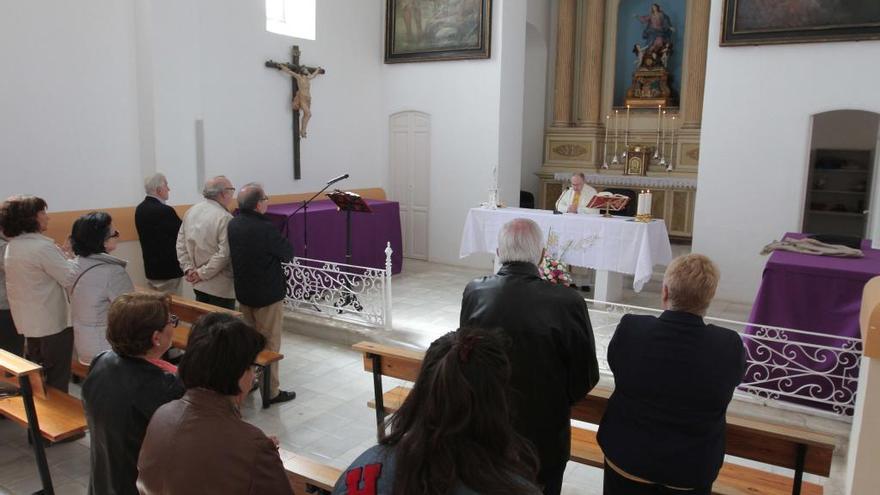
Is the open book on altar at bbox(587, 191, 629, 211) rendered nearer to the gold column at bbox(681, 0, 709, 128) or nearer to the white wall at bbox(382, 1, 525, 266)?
the white wall at bbox(382, 1, 525, 266)

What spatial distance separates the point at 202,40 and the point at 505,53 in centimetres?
421

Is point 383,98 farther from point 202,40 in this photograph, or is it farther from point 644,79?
point 644,79

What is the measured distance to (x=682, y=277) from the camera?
89.2 inches

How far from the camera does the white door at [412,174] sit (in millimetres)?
10539

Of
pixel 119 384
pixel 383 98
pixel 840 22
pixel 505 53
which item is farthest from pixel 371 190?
pixel 119 384

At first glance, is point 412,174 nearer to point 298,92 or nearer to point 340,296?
point 298,92

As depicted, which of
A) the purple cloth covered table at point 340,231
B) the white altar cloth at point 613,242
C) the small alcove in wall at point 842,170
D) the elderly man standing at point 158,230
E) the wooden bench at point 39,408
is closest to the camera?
the wooden bench at point 39,408

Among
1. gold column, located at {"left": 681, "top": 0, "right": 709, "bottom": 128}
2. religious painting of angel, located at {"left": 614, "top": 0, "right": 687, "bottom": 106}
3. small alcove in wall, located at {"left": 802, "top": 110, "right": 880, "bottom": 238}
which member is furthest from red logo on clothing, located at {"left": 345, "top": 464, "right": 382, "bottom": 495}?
religious painting of angel, located at {"left": 614, "top": 0, "right": 687, "bottom": 106}

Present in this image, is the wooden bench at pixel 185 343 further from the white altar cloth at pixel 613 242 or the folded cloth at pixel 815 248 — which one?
the folded cloth at pixel 815 248

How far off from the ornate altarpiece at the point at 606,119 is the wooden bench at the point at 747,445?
962 centimetres

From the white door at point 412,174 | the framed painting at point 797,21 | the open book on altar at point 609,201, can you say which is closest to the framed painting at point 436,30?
the white door at point 412,174

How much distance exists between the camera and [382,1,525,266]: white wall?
9.79 m

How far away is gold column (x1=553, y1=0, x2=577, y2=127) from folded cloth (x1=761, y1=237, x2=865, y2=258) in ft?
25.5

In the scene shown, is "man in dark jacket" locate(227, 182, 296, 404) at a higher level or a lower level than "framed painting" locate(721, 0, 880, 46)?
lower
